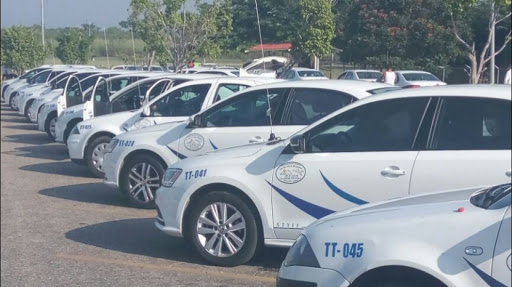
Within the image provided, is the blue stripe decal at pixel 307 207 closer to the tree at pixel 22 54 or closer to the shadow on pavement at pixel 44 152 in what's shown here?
the shadow on pavement at pixel 44 152

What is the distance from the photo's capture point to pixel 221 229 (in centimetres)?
789

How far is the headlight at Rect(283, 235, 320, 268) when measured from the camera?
4918 millimetres

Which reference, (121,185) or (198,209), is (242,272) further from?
(121,185)

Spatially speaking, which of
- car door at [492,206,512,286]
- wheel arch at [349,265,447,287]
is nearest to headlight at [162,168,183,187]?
wheel arch at [349,265,447,287]

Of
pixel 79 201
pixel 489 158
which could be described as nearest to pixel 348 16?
pixel 79 201

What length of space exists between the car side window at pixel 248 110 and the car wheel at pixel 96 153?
4279mm

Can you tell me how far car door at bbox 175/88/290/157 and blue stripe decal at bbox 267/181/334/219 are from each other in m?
2.08

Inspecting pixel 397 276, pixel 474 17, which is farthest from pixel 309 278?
pixel 474 17

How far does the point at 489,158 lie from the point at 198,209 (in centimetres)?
279

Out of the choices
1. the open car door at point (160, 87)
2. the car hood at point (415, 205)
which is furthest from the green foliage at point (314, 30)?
the car hood at point (415, 205)

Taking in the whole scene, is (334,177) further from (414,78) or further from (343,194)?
(414,78)

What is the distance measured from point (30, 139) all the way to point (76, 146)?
7.96 m

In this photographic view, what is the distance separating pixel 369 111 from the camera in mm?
7074

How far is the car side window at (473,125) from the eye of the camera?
6.24 metres
